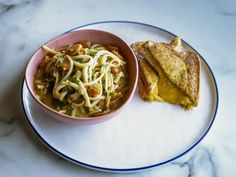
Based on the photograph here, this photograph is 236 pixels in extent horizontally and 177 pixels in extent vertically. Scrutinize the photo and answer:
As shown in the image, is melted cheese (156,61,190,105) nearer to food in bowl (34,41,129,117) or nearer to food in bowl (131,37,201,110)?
food in bowl (131,37,201,110)

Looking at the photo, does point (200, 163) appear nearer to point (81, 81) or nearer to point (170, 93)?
point (170, 93)

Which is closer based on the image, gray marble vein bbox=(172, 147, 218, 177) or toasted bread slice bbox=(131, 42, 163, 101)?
gray marble vein bbox=(172, 147, 218, 177)

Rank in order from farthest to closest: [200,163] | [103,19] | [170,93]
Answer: [103,19], [170,93], [200,163]

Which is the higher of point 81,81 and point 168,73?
point 168,73

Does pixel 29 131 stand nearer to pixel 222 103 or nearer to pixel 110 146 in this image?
pixel 110 146

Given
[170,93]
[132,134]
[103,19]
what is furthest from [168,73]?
[103,19]

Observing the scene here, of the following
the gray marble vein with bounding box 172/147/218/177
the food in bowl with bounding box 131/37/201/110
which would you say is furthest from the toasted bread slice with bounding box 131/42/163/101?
the gray marble vein with bounding box 172/147/218/177

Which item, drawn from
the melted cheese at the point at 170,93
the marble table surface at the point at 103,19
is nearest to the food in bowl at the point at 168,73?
the melted cheese at the point at 170,93

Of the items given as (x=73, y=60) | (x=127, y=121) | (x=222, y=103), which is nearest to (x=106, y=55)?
(x=73, y=60)
